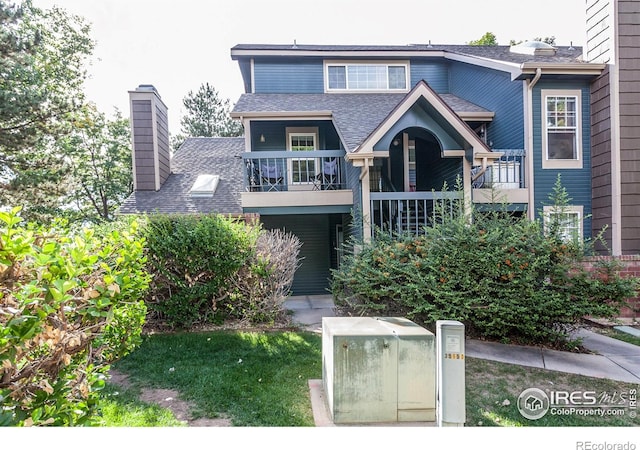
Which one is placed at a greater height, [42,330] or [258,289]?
[42,330]

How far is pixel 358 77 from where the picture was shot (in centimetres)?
1181

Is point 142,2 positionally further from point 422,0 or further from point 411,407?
point 411,407

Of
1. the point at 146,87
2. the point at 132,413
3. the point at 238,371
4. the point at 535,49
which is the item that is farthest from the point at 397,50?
the point at 132,413

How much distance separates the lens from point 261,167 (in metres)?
9.37

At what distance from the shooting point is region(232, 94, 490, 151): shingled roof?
355 inches

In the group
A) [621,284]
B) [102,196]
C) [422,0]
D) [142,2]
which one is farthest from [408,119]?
[102,196]

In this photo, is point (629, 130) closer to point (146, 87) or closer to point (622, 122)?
point (622, 122)

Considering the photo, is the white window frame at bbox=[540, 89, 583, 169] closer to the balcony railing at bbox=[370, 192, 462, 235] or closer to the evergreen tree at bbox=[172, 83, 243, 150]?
the balcony railing at bbox=[370, 192, 462, 235]

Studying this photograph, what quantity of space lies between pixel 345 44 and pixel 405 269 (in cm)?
990

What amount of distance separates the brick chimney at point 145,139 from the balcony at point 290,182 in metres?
3.69

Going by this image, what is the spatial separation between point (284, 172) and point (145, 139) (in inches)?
199

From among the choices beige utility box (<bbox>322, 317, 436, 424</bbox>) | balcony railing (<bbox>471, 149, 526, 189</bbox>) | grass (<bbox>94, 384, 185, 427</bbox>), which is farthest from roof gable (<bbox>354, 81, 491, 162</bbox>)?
grass (<bbox>94, 384, 185, 427</bbox>)

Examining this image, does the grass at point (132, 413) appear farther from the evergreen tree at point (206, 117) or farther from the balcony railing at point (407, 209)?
the evergreen tree at point (206, 117)

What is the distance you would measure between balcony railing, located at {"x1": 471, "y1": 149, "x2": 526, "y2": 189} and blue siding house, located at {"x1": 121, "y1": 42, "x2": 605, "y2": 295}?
0.03 meters
